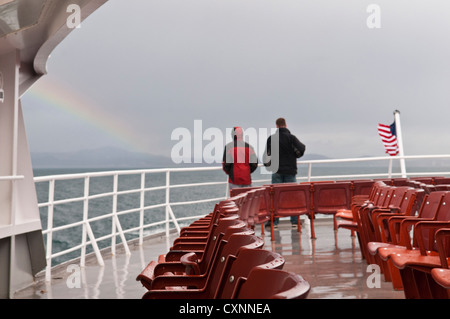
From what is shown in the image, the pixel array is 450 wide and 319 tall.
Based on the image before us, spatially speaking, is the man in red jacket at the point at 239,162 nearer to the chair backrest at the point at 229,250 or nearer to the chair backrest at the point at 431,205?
the chair backrest at the point at 431,205

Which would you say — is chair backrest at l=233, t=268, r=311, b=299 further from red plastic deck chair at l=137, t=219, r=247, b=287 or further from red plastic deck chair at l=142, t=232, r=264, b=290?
red plastic deck chair at l=137, t=219, r=247, b=287

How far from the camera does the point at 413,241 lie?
4398 millimetres

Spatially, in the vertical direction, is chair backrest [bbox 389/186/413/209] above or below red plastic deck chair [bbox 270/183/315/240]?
above

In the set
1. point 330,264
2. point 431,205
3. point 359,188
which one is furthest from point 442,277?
point 359,188

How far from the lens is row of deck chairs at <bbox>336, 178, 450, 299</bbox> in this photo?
135 inches

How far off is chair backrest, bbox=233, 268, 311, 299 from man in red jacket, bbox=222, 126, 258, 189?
7754 mm

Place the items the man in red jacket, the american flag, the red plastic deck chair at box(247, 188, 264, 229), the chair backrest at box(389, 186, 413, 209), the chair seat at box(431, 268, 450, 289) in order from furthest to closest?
the american flag
the man in red jacket
the red plastic deck chair at box(247, 188, 264, 229)
the chair backrest at box(389, 186, 413, 209)
the chair seat at box(431, 268, 450, 289)

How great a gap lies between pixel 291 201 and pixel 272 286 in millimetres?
7340

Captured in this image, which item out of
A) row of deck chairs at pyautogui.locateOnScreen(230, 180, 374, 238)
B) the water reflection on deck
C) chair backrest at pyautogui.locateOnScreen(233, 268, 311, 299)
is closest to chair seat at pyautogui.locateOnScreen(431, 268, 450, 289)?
chair backrest at pyautogui.locateOnScreen(233, 268, 311, 299)

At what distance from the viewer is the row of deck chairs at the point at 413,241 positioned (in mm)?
3426

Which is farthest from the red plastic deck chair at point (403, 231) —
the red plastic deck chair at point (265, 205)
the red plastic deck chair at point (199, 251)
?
the red plastic deck chair at point (265, 205)

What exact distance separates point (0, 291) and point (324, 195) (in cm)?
506
